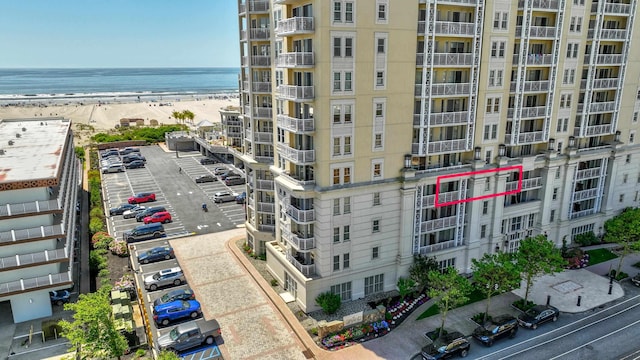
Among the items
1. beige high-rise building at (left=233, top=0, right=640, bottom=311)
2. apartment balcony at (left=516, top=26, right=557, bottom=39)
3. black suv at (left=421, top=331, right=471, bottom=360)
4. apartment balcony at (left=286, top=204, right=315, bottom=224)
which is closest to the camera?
black suv at (left=421, top=331, right=471, bottom=360)

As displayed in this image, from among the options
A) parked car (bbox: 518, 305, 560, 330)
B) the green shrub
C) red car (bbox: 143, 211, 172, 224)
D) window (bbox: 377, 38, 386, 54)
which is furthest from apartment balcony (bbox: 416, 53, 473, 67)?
red car (bbox: 143, 211, 172, 224)

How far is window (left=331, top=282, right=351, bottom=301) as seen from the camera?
42375mm

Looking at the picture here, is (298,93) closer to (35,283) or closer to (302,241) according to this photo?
(302,241)

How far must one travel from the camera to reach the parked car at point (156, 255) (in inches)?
2096

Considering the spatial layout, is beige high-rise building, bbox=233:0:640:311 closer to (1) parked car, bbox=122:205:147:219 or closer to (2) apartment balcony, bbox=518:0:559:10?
(2) apartment balcony, bbox=518:0:559:10

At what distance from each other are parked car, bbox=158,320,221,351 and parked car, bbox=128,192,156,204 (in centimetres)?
4492

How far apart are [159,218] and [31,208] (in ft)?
93.5

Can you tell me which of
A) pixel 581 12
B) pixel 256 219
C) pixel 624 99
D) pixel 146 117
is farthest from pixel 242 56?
pixel 146 117

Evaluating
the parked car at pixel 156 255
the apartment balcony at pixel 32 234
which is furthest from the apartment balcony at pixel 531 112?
the apartment balcony at pixel 32 234

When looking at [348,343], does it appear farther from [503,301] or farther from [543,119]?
[543,119]

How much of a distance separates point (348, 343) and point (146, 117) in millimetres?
179545

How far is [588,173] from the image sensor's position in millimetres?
55062

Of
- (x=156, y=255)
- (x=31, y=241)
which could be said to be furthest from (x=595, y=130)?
(x=31, y=241)

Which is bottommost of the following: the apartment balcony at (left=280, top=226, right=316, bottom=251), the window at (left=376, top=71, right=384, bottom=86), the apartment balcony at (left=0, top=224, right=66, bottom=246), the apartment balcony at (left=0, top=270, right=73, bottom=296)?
the apartment balcony at (left=0, top=270, right=73, bottom=296)
